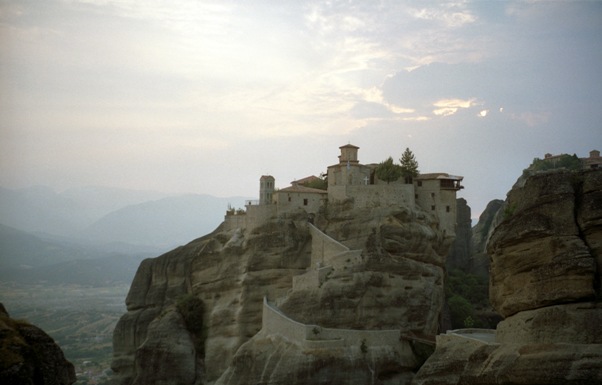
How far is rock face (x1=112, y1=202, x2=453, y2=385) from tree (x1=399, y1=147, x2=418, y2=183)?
4.25 m

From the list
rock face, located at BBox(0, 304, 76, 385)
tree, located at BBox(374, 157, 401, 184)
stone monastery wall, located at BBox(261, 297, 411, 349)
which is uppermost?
tree, located at BBox(374, 157, 401, 184)

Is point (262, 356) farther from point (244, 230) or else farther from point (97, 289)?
point (97, 289)

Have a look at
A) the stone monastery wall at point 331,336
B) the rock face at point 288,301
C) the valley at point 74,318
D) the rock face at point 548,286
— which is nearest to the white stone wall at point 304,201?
the rock face at point 288,301

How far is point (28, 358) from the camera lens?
18281 mm

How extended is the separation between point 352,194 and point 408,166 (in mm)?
7254

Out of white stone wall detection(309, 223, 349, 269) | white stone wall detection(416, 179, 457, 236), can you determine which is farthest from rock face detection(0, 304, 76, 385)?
white stone wall detection(416, 179, 457, 236)

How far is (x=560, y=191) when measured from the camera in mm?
31219

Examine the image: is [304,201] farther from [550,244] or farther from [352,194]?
[550,244]

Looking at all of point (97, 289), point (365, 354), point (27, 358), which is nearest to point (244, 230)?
point (365, 354)

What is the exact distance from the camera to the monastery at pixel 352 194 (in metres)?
73.4

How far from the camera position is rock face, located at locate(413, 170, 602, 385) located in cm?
2767

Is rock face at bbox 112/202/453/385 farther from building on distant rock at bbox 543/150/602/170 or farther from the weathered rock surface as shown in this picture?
the weathered rock surface

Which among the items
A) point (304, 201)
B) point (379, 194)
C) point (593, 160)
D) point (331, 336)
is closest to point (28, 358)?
point (331, 336)

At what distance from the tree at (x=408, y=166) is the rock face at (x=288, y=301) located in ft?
13.9
